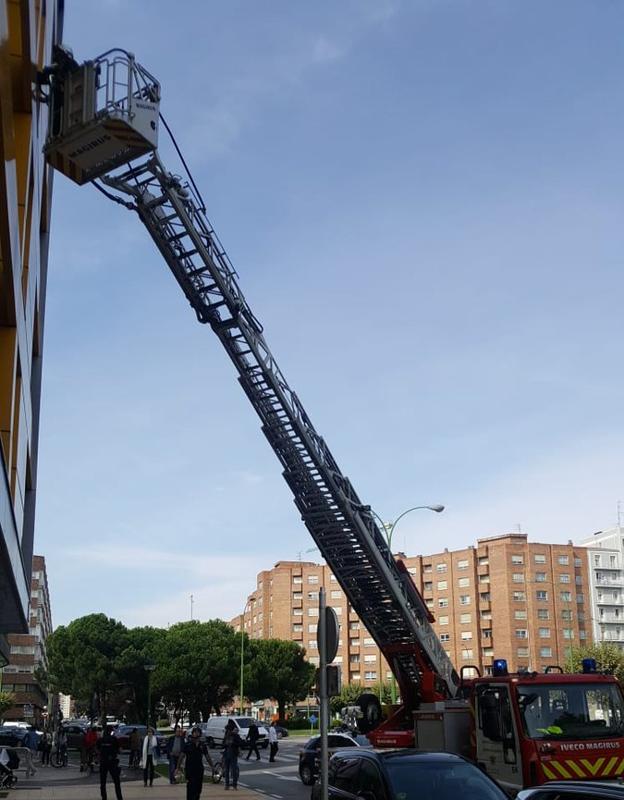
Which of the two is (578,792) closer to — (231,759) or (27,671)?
(231,759)

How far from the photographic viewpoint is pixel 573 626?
362 feet

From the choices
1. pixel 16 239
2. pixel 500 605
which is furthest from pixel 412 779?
pixel 500 605

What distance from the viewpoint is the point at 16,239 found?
10516 mm

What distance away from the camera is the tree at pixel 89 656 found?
79.6 m

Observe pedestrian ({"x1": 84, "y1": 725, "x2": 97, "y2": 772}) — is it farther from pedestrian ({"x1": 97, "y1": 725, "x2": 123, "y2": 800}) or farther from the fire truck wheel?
the fire truck wheel

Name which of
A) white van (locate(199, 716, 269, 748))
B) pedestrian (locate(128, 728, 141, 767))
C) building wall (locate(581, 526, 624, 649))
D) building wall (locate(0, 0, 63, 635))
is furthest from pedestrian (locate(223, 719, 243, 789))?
building wall (locate(581, 526, 624, 649))

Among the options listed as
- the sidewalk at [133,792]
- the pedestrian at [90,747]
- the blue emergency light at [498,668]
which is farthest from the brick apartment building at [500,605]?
the blue emergency light at [498,668]

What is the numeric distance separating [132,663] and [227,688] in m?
8.78

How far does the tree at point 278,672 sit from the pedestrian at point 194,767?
6249 centimetres

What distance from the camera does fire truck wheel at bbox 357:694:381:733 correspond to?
21.3 m

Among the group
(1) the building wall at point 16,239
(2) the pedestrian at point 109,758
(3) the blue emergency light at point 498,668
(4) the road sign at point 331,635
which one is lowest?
(2) the pedestrian at point 109,758

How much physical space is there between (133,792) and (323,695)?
50.1 ft

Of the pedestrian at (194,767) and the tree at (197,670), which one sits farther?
the tree at (197,670)

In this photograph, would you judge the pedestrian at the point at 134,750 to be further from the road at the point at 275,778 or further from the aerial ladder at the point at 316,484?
the aerial ladder at the point at 316,484
